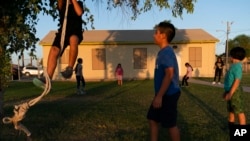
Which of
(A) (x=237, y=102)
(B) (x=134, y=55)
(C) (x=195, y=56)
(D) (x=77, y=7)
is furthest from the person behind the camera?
(C) (x=195, y=56)

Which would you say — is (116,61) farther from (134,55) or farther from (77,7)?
(77,7)

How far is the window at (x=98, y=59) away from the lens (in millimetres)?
39062

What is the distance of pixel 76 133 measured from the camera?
26.5 ft

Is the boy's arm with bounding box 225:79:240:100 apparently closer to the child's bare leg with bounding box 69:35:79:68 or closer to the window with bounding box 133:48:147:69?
the child's bare leg with bounding box 69:35:79:68

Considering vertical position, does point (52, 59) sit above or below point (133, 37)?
below

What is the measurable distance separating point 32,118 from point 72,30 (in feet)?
Answer: 16.5

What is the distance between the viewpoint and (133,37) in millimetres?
41000

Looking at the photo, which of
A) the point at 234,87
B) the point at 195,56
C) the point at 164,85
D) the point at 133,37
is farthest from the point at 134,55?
the point at 164,85

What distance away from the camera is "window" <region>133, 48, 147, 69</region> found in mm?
39125

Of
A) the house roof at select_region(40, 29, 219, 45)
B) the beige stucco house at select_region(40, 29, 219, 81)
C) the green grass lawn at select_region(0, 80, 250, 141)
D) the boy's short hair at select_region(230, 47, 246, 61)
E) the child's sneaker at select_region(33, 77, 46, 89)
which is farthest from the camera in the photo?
the house roof at select_region(40, 29, 219, 45)

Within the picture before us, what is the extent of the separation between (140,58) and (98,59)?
373cm

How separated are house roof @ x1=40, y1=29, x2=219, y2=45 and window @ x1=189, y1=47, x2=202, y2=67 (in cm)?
73

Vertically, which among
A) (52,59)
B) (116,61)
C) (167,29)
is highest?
(167,29)

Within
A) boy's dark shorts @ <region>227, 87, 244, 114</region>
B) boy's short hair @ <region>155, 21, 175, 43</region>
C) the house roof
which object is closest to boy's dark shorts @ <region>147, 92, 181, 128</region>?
boy's short hair @ <region>155, 21, 175, 43</region>
